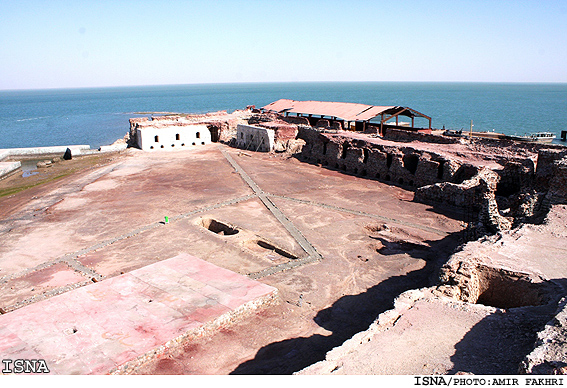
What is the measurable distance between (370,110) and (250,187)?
47.5ft

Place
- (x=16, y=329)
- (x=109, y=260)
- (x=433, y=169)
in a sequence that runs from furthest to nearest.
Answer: (x=433, y=169) → (x=109, y=260) → (x=16, y=329)

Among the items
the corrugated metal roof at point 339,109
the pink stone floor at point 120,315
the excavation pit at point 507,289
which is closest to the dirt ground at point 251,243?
the pink stone floor at point 120,315

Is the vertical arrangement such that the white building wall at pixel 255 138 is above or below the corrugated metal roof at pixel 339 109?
below

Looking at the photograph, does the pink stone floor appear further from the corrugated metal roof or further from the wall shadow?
the corrugated metal roof

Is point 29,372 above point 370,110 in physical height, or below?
below

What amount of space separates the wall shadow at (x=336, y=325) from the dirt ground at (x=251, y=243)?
32mm

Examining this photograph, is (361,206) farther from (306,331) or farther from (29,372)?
(29,372)

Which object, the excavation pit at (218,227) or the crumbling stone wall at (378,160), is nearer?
the excavation pit at (218,227)

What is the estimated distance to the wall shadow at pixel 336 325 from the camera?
27.3 feet

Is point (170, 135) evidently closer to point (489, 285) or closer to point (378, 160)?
point (378, 160)

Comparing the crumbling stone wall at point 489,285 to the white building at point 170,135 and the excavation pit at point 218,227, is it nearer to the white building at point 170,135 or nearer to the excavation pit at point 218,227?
the excavation pit at point 218,227

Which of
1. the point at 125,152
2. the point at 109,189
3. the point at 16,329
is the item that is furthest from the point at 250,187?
the point at 125,152
